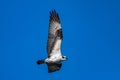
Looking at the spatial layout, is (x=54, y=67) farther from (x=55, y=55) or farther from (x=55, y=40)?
(x=55, y=40)

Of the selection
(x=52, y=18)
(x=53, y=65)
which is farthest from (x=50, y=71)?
(x=52, y=18)

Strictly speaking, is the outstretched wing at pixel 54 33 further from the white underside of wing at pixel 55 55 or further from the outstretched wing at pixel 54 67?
the outstretched wing at pixel 54 67

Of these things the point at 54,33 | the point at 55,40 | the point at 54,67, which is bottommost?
the point at 54,67

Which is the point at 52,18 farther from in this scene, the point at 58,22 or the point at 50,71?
the point at 50,71

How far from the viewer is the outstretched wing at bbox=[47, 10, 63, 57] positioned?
3253 centimetres

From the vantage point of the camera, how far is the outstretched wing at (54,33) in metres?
32.5

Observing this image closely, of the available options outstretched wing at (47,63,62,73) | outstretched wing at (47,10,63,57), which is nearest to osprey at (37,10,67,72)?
outstretched wing at (47,10,63,57)

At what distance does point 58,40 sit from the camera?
32.7m

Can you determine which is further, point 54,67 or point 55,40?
point 54,67

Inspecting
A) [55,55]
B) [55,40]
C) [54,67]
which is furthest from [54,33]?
[54,67]

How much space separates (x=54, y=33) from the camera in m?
32.7

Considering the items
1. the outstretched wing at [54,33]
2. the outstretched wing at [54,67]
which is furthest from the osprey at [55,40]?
the outstretched wing at [54,67]

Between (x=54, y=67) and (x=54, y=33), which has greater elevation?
(x=54, y=33)

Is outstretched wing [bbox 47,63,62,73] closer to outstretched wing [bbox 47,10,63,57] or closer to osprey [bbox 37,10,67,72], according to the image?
osprey [bbox 37,10,67,72]
